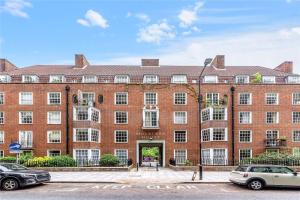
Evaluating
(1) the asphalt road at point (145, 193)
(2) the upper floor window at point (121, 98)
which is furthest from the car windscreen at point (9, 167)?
(2) the upper floor window at point (121, 98)

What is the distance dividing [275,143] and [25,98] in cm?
Answer: 3010

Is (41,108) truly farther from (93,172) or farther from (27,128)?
(93,172)

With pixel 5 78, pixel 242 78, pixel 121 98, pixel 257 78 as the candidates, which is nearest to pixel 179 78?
pixel 121 98

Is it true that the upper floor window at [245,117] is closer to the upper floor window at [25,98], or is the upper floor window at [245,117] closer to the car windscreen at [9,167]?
the upper floor window at [25,98]

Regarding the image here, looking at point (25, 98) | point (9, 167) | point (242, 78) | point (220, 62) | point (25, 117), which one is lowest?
point (9, 167)

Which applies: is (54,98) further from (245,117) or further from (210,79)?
(245,117)

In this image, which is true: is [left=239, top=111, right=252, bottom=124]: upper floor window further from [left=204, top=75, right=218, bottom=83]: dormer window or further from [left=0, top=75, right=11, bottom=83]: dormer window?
[left=0, top=75, right=11, bottom=83]: dormer window

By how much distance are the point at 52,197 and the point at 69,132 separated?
998 inches

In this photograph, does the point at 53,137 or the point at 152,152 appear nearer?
the point at 53,137

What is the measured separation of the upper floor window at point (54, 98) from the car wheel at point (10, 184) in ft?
77.0

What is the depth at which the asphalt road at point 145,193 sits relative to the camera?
48.6 feet

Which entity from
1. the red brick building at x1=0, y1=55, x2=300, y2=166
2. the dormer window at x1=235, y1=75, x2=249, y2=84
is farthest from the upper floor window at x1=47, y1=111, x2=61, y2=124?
the dormer window at x1=235, y1=75, x2=249, y2=84

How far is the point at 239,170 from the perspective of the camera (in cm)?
1881

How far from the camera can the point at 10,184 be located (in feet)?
56.0
